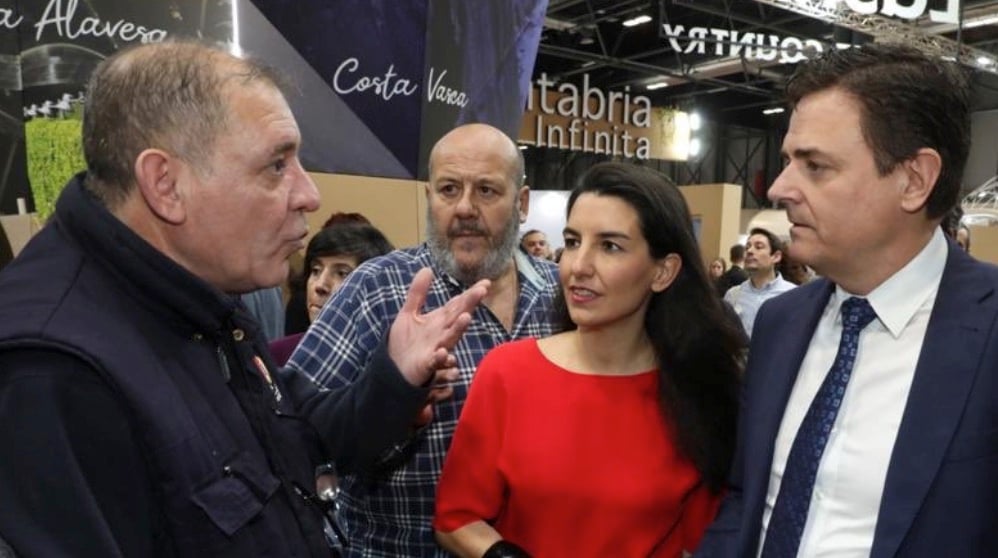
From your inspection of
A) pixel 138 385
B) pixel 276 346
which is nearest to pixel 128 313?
pixel 138 385

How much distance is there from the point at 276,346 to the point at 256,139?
156cm

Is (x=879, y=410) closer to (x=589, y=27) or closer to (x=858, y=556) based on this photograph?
(x=858, y=556)

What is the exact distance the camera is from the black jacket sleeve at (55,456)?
791mm

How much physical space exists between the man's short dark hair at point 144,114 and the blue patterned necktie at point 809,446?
114cm

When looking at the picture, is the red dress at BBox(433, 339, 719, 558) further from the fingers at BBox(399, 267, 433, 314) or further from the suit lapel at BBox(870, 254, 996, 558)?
the suit lapel at BBox(870, 254, 996, 558)

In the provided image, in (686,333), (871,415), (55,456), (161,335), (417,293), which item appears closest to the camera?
(55,456)

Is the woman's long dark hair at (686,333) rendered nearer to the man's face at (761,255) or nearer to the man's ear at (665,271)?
the man's ear at (665,271)

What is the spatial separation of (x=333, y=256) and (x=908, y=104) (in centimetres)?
201

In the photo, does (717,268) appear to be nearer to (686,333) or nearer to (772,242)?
(772,242)

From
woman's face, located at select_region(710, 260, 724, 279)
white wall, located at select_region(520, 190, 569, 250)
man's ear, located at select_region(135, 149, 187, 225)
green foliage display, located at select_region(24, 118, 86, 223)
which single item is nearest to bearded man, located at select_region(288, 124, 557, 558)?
man's ear, located at select_region(135, 149, 187, 225)

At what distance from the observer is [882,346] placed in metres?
1.35

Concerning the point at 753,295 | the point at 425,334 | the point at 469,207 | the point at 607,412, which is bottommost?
the point at 753,295

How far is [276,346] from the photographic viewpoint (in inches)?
99.7

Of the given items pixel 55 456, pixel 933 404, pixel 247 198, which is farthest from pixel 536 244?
pixel 55 456
